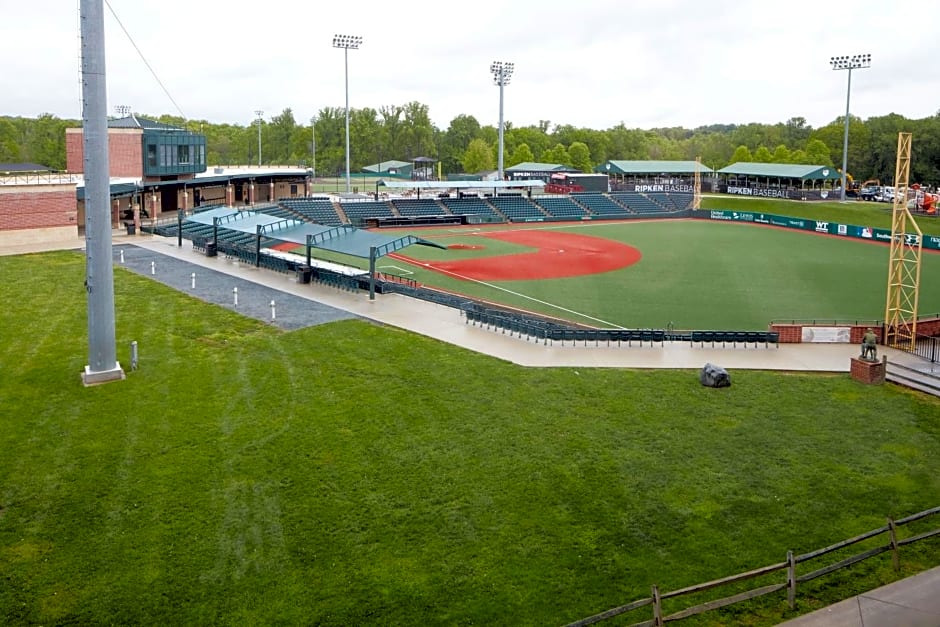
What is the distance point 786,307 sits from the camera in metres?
37.5

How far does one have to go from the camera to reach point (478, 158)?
12900 centimetres

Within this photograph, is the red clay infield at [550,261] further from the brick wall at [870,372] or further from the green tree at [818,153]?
the green tree at [818,153]

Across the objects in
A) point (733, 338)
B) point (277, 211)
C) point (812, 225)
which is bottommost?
point (733, 338)

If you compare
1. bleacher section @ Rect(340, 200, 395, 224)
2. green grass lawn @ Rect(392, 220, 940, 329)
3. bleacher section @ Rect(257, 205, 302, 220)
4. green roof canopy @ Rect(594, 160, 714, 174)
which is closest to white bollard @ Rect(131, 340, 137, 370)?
green grass lawn @ Rect(392, 220, 940, 329)

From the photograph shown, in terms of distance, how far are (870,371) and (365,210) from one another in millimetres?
55939

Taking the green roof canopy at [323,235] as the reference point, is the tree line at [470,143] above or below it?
above

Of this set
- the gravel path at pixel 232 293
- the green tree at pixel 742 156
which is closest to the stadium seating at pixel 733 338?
the gravel path at pixel 232 293

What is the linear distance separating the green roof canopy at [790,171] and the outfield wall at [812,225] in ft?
51.1

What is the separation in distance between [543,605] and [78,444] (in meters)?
11.9

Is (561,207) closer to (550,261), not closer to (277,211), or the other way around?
(277,211)

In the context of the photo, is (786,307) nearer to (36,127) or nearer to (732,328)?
(732,328)

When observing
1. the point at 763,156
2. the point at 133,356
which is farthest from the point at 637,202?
the point at 133,356

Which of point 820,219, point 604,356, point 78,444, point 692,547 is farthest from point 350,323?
point 820,219

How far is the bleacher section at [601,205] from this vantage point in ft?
281
